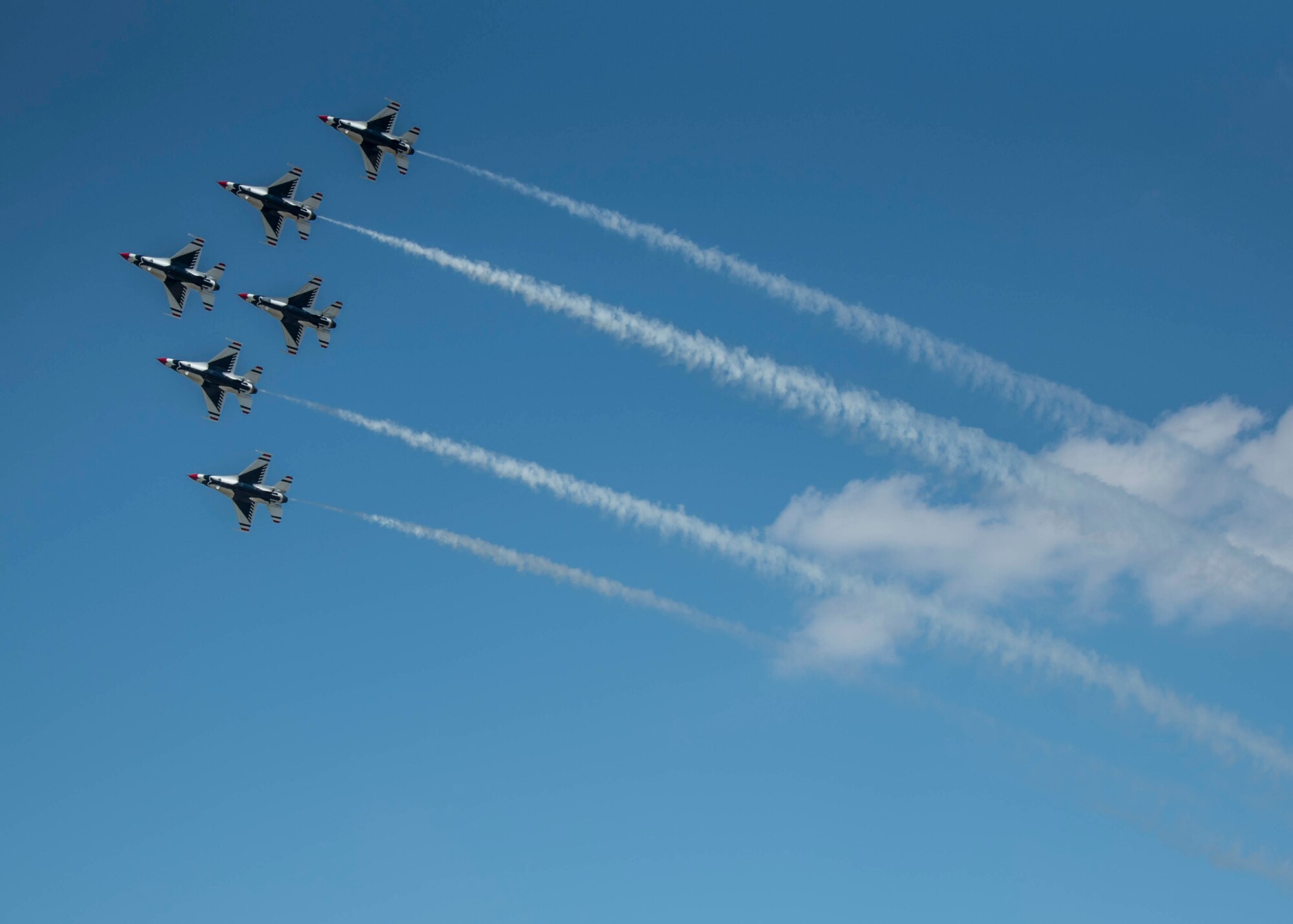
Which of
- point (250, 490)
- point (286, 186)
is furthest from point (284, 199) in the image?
point (250, 490)

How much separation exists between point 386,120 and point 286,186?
10858 millimetres

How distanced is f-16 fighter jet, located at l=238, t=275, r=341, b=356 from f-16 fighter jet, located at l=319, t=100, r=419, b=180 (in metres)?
12.1

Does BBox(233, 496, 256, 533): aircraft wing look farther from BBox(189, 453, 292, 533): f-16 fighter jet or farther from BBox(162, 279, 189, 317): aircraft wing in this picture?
BBox(162, 279, 189, 317): aircraft wing

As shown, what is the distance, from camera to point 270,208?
4852 inches

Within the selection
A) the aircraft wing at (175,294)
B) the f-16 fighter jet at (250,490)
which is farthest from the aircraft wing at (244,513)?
the aircraft wing at (175,294)

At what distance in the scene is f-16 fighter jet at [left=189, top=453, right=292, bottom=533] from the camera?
393 ft

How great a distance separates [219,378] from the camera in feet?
402

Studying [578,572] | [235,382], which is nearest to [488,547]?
[578,572]

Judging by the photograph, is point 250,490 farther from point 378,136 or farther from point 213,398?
point 378,136

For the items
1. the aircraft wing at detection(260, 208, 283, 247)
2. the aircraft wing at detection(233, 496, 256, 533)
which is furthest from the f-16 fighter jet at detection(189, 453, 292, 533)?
the aircraft wing at detection(260, 208, 283, 247)

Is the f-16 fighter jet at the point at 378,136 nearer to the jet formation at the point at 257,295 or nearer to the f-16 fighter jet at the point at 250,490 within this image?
the jet formation at the point at 257,295

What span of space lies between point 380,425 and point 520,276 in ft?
56.4

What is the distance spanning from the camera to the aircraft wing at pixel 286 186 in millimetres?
122812

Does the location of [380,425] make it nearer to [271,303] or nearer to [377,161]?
[271,303]
